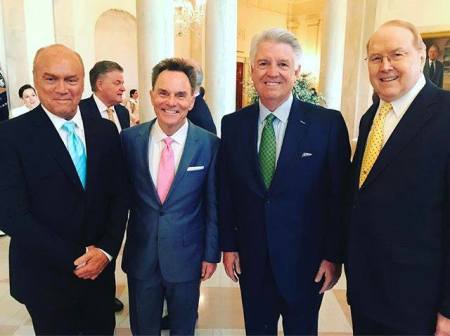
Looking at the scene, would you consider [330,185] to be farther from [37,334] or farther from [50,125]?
[37,334]

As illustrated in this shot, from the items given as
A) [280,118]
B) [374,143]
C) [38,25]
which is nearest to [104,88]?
[280,118]

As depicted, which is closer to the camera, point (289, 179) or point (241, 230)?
point (289, 179)

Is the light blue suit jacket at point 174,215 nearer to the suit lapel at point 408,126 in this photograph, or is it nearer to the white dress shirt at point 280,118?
the white dress shirt at point 280,118

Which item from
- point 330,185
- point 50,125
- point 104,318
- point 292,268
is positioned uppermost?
point 50,125

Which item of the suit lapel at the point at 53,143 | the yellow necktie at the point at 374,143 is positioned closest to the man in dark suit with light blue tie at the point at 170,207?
the suit lapel at the point at 53,143

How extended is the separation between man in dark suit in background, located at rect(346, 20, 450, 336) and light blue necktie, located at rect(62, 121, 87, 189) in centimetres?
122

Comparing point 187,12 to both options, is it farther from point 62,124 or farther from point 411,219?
point 411,219

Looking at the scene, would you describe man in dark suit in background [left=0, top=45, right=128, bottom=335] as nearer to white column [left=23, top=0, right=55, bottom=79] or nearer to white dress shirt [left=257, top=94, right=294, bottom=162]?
white dress shirt [left=257, top=94, right=294, bottom=162]

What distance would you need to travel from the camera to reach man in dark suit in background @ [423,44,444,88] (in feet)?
27.0

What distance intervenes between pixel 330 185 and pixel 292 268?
1.45 feet

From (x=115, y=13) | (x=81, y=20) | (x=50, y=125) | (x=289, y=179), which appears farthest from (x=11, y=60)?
(x=289, y=179)

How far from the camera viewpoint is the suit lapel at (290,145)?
1.70 metres

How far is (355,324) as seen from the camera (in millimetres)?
1732

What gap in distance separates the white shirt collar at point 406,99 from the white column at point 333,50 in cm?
715
